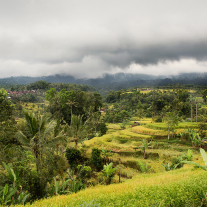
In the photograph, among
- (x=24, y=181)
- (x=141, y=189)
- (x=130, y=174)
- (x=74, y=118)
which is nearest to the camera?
(x=141, y=189)

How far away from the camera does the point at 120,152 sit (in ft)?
49.5

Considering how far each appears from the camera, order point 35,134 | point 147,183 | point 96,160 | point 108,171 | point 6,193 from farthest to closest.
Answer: point 96,160 < point 108,171 < point 35,134 < point 147,183 < point 6,193

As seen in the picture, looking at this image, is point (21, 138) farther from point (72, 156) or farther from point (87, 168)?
point (72, 156)

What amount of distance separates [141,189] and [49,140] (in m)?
6.23

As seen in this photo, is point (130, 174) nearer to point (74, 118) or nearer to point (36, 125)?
point (74, 118)

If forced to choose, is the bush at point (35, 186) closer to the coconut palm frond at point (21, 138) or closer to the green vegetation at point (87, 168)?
the green vegetation at point (87, 168)

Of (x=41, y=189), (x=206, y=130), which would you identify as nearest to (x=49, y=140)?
(x=41, y=189)

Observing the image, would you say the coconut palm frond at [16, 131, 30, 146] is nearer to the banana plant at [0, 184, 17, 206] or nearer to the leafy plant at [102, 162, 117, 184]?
the banana plant at [0, 184, 17, 206]

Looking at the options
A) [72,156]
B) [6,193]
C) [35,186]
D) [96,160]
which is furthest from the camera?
[72,156]

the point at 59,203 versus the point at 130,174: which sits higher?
the point at 59,203

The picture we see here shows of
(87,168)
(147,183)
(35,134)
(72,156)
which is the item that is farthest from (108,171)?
(35,134)

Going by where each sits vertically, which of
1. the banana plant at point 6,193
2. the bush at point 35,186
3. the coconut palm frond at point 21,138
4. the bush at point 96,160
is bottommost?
the bush at point 96,160

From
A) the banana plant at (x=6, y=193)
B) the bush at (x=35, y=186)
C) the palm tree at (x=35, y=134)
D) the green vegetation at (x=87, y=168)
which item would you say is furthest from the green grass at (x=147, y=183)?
the palm tree at (x=35, y=134)

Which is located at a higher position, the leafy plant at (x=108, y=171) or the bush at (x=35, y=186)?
the bush at (x=35, y=186)
